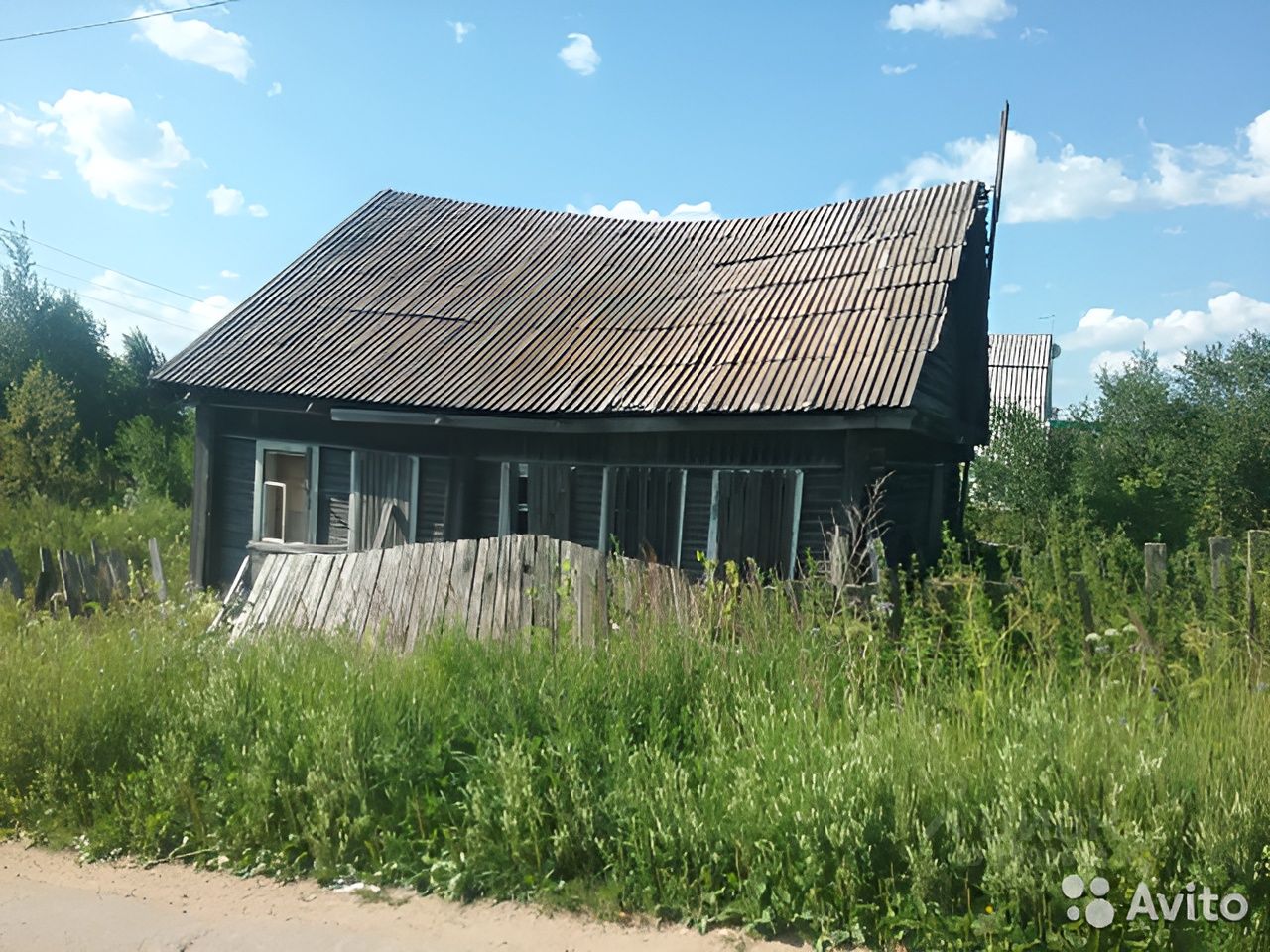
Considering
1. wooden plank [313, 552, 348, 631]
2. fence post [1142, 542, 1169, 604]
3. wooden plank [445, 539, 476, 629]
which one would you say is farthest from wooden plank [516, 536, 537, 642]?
fence post [1142, 542, 1169, 604]

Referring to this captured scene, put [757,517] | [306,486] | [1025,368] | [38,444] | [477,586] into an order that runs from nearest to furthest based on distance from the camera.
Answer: [477,586] < [757,517] < [306,486] < [38,444] < [1025,368]

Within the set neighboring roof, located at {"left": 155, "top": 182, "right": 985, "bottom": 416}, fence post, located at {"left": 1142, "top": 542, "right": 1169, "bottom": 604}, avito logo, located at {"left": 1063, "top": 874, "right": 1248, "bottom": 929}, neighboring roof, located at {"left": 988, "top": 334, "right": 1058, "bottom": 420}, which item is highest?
neighboring roof, located at {"left": 988, "top": 334, "right": 1058, "bottom": 420}

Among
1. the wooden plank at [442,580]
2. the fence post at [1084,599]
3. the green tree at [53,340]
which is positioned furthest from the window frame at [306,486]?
the green tree at [53,340]

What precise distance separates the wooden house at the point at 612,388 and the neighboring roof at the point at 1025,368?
2548 centimetres

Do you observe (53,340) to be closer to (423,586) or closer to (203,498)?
(203,498)

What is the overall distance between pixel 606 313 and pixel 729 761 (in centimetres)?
979

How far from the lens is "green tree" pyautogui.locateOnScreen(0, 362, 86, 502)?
18281 millimetres

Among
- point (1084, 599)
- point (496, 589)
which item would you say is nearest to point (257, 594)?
point (496, 589)

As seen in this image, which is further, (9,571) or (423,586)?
(9,571)

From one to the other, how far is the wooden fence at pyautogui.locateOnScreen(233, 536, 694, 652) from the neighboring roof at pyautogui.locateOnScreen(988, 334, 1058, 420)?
3434 centimetres

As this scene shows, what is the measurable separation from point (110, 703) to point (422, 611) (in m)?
2.38

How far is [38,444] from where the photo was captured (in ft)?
61.8

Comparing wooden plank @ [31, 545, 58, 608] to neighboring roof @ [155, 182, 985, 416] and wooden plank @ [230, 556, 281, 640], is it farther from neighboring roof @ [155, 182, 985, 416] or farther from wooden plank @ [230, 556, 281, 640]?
neighboring roof @ [155, 182, 985, 416]

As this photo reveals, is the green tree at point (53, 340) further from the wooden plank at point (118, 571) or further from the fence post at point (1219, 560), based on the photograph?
the fence post at point (1219, 560)
